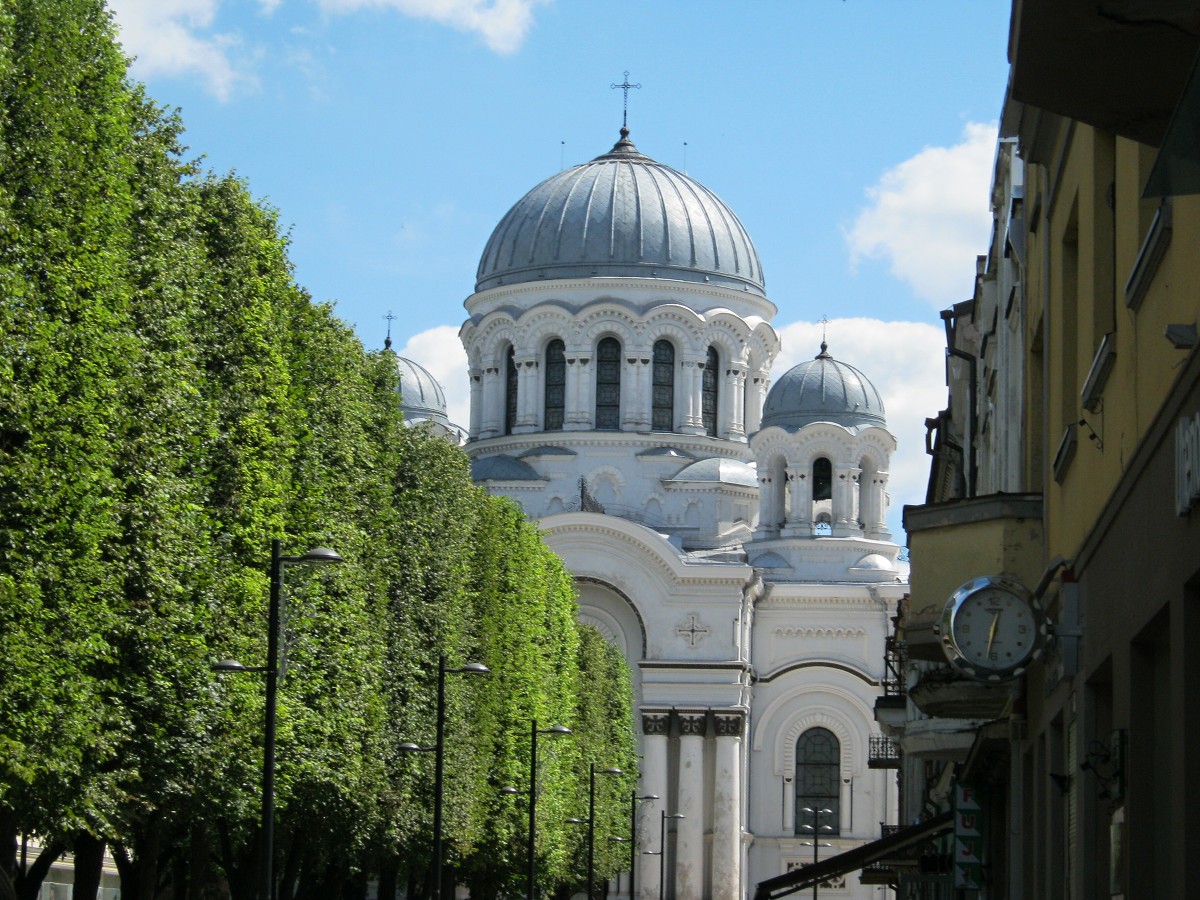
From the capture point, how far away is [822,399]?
274 ft

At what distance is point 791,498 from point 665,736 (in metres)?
10.5

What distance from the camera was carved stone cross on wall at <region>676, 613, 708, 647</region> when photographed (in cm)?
8031

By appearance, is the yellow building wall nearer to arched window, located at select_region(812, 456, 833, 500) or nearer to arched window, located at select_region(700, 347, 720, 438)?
arched window, located at select_region(812, 456, 833, 500)

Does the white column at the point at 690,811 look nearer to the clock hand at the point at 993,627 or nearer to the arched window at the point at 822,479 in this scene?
the arched window at the point at 822,479

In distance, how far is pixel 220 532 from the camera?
2786 centimetres

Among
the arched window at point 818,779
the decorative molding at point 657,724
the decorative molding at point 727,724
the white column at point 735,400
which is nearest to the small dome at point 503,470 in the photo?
the white column at point 735,400

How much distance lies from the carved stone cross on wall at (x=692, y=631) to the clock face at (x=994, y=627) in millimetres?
66118

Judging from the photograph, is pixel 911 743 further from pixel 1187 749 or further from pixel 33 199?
pixel 1187 749

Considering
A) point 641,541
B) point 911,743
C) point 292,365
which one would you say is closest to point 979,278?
point 911,743

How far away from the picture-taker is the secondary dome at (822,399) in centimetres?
8350

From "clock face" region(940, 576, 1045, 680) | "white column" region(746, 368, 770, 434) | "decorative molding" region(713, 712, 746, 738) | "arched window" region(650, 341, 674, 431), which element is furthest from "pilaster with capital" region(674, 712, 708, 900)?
"clock face" region(940, 576, 1045, 680)

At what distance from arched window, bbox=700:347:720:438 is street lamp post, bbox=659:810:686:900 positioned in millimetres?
15281

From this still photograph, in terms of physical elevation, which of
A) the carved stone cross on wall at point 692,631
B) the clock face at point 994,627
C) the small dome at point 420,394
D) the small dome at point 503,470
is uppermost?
the small dome at point 420,394

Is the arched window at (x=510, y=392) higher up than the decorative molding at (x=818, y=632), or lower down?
higher up
